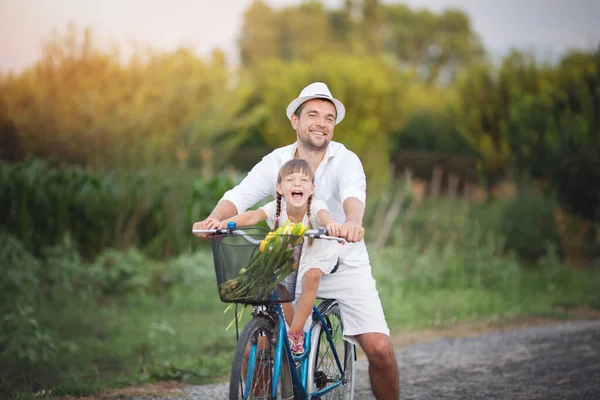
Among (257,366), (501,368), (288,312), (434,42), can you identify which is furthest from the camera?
(434,42)

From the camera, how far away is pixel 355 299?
173 inches

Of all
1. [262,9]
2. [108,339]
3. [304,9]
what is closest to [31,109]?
[108,339]

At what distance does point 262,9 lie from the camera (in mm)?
57344

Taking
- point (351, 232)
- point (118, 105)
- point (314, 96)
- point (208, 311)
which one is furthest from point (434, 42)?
point (351, 232)

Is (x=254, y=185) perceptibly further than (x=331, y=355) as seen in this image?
No

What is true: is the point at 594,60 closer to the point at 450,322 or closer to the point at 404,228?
the point at 404,228

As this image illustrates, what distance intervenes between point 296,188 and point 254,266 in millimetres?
506

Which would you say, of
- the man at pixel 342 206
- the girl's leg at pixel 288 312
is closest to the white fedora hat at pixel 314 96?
the man at pixel 342 206

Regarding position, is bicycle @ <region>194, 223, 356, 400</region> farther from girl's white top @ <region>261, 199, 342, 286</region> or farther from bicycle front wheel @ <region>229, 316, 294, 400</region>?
girl's white top @ <region>261, 199, 342, 286</region>

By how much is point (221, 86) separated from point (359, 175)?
1984 centimetres

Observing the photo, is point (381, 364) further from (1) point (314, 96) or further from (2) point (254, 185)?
(1) point (314, 96)

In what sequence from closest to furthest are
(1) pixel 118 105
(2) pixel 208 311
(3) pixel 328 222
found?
1. (3) pixel 328 222
2. (2) pixel 208 311
3. (1) pixel 118 105

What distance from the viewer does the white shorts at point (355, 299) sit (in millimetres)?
4363

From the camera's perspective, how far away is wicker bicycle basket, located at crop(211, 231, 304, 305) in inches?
147
